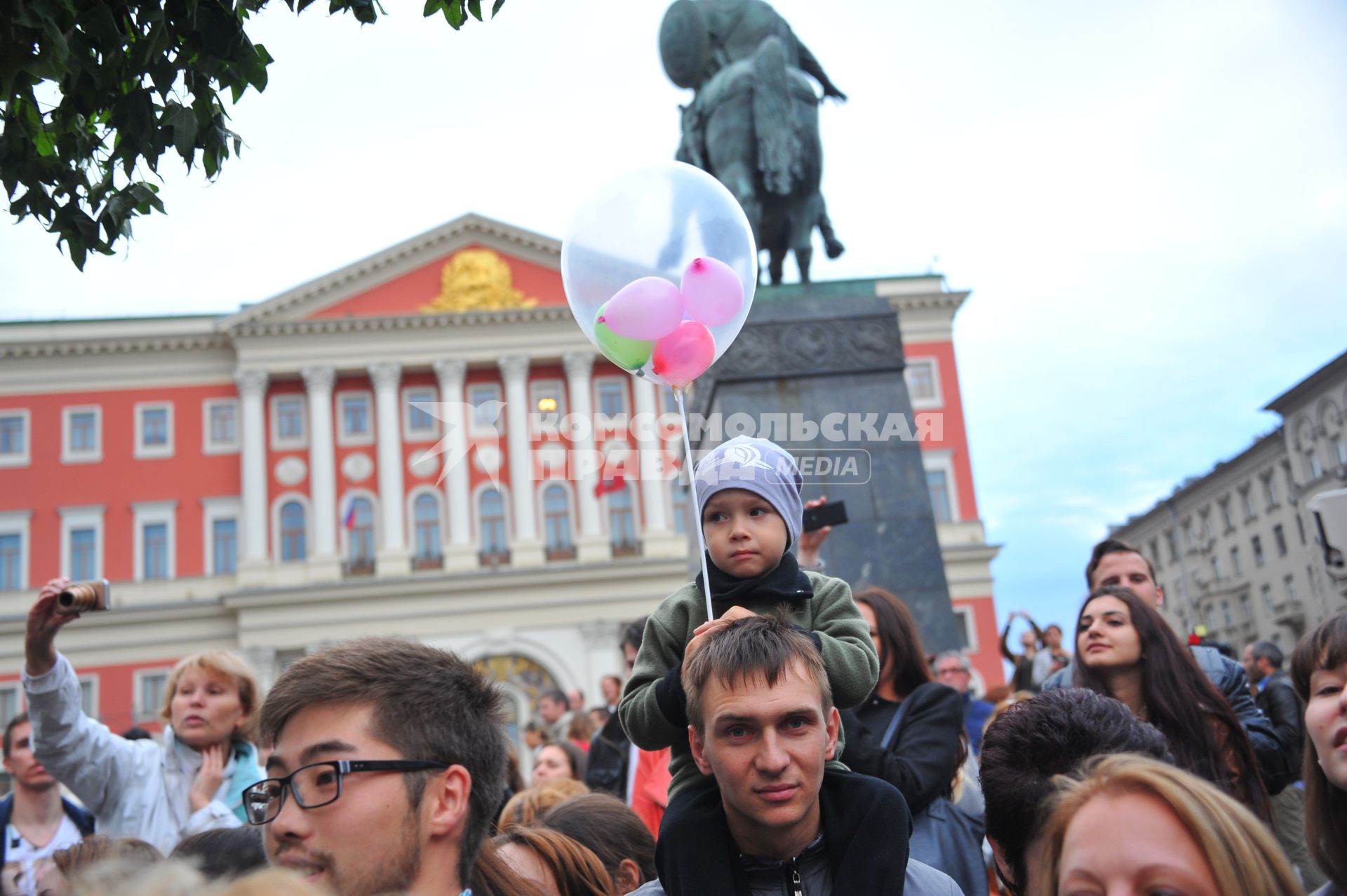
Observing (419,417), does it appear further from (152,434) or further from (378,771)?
(378,771)

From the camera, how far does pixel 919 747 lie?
327 cm

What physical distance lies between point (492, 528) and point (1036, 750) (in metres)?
37.9

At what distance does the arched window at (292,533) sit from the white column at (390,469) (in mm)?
2511

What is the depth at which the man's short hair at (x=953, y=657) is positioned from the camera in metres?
6.69

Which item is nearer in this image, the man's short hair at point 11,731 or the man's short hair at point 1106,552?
the man's short hair at point 1106,552

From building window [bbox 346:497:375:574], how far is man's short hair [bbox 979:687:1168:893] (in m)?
37.4

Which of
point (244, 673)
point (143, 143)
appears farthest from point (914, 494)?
point (143, 143)

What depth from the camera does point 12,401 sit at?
38781mm

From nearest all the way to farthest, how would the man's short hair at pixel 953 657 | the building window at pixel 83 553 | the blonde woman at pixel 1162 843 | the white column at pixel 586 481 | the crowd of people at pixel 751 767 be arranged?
the blonde woman at pixel 1162 843 → the crowd of people at pixel 751 767 → the man's short hair at pixel 953 657 → the building window at pixel 83 553 → the white column at pixel 586 481

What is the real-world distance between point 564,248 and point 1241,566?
193 ft

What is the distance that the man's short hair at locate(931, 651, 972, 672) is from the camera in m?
6.69

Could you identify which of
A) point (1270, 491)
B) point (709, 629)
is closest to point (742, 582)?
point (709, 629)

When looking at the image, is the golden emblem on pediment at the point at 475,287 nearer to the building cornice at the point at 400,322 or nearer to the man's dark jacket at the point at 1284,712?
the building cornice at the point at 400,322

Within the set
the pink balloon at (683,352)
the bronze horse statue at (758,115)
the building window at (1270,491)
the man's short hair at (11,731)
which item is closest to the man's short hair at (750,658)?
the pink balloon at (683,352)
